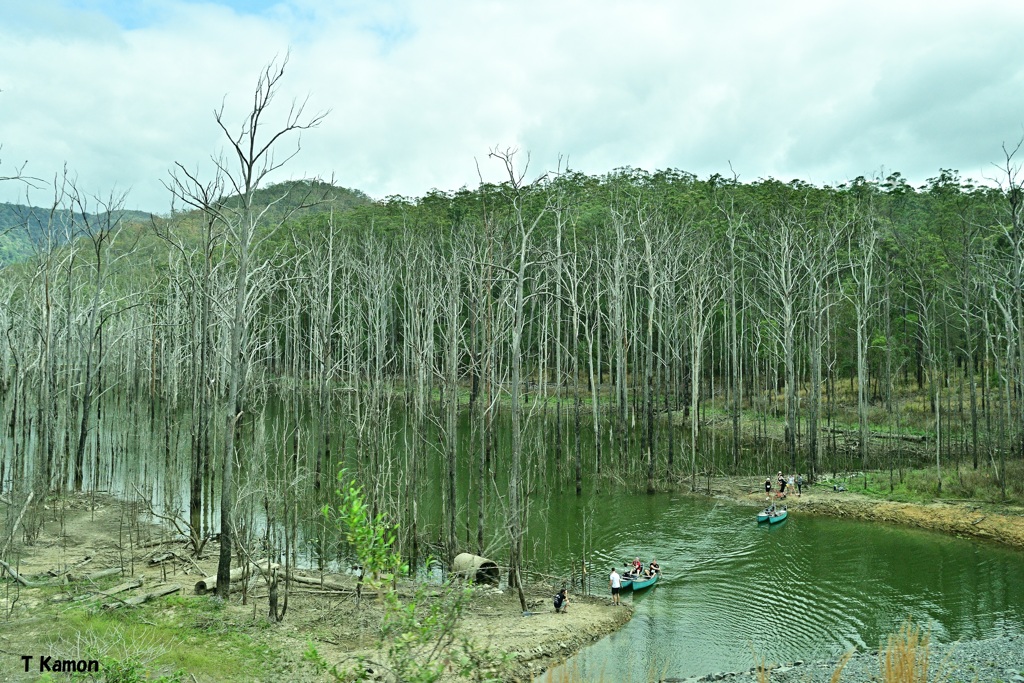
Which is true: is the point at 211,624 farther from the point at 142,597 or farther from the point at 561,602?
the point at 561,602

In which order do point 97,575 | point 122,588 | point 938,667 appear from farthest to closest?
point 97,575 < point 122,588 < point 938,667

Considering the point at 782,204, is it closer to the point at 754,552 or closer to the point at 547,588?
the point at 754,552

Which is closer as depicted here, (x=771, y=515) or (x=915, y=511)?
(x=771, y=515)

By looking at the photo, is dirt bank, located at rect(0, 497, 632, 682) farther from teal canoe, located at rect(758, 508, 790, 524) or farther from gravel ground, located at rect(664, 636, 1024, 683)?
teal canoe, located at rect(758, 508, 790, 524)

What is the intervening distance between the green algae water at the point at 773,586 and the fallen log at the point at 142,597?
7224mm

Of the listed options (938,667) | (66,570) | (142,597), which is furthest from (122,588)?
(938,667)

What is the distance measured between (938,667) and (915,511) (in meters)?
11.8

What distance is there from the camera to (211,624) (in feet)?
34.7

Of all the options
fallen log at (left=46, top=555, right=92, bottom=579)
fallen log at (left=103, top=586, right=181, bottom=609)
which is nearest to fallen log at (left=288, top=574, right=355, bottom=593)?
fallen log at (left=103, top=586, right=181, bottom=609)

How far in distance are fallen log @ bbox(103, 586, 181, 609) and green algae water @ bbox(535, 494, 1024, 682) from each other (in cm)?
722

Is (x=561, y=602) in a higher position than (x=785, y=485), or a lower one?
lower

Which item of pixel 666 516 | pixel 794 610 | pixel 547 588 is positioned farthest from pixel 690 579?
pixel 666 516

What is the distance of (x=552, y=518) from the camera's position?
20.2 meters

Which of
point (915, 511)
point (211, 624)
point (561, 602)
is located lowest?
point (561, 602)
